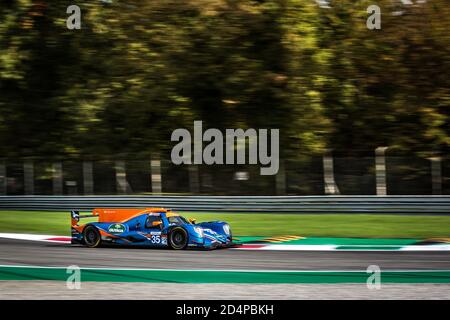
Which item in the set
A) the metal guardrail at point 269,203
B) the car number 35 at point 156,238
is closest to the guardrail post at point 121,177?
the metal guardrail at point 269,203

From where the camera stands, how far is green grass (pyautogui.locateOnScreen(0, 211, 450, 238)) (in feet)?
39.8

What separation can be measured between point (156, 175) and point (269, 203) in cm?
222

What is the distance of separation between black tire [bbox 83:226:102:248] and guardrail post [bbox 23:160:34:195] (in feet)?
10.2

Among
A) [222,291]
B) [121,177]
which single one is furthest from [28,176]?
[222,291]

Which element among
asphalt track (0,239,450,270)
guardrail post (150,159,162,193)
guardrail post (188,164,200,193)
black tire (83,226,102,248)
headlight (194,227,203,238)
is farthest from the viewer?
guardrail post (188,164,200,193)

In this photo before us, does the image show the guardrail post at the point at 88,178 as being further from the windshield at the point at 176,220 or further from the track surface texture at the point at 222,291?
the track surface texture at the point at 222,291

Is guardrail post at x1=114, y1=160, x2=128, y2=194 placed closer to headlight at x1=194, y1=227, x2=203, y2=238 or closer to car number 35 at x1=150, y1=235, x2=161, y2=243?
car number 35 at x1=150, y1=235, x2=161, y2=243

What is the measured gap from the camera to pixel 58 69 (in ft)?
59.2

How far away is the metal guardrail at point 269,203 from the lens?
1243 cm

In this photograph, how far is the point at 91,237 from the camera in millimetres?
11070

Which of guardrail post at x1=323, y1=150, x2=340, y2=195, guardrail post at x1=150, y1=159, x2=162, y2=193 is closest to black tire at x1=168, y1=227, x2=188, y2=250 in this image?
guardrail post at x1=150, y1=159, x2=162, y2=193

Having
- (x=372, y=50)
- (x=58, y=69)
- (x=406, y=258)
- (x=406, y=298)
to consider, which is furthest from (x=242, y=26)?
(x=406, y=298)

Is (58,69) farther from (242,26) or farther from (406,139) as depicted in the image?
(406,139)

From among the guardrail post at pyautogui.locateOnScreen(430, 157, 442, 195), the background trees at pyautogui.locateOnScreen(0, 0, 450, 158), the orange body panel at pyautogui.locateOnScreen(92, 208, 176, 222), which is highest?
the background trees at pyautogui.locateOnScreen(0, 0, 450, 158)
